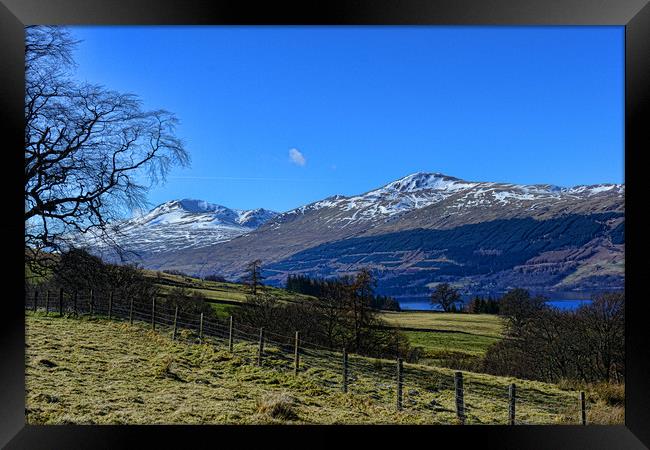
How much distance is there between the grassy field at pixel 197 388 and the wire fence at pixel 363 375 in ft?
0.15

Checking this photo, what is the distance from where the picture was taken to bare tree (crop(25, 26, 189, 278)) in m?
4.95

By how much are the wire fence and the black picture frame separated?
9.66 feet

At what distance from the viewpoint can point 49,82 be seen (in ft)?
16.3

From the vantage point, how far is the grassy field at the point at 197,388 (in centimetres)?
451

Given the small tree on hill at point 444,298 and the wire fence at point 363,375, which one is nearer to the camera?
the wire fence at point 363,375

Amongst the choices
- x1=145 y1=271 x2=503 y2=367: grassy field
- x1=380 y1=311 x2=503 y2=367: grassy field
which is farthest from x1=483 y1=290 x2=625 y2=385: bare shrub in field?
x1=145 y1=271 x2=503 y2=367: grassy field

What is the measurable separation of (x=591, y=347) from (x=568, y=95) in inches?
715

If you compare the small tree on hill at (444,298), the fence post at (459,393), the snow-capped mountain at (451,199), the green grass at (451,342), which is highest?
the snow-capped mountain at (451,199)

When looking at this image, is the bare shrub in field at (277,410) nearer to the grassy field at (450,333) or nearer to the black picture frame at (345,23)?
the black picture frame at (345,23)

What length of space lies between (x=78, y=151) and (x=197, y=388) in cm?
307

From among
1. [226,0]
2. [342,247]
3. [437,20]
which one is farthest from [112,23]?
[342,247]

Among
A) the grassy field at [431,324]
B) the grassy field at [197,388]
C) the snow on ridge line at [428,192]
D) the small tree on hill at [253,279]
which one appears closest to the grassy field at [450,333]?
the grassy field at [431,324]

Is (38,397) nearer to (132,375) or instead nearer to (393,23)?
(132,375)

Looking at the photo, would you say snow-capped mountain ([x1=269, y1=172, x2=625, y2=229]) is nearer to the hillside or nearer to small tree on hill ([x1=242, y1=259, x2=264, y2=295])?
Answer: the hillside
